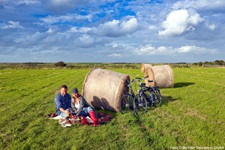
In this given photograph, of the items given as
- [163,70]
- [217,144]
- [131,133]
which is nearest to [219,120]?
[217,144]

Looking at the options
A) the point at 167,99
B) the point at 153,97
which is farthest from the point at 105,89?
the point at 167,99

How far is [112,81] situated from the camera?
38.6 feet

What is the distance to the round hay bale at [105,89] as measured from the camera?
37.4 feet

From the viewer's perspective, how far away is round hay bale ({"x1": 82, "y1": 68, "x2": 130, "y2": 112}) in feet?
37.4

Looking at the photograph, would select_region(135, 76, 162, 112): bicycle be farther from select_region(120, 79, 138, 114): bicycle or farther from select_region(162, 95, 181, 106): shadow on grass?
select_region(162, 95, 181, 106): shadow on grass

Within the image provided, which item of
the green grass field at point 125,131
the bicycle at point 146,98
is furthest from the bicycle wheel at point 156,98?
the green grass field at point 125,131

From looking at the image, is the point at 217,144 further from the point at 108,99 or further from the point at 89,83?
the point at 89,83

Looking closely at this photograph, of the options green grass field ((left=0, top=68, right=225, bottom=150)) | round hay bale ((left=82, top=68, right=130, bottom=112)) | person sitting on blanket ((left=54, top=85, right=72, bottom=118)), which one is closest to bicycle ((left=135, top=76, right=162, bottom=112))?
green grass field ((left=0, top=68, right=225, bottom=150))

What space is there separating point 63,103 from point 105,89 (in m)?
2.20

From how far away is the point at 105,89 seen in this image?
11.8 meters

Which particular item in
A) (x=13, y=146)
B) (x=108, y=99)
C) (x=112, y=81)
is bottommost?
(x=13, y=146)

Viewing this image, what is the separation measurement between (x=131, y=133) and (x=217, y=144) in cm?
281

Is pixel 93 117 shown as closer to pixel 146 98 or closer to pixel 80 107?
pixel 80 107

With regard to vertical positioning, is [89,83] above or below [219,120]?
above
